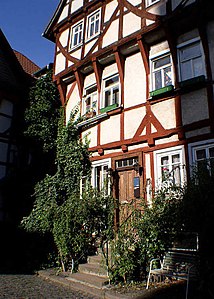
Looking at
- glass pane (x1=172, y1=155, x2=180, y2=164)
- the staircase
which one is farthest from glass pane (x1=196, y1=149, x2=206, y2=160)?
the staircase

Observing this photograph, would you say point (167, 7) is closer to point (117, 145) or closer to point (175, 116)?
point (175, 116)

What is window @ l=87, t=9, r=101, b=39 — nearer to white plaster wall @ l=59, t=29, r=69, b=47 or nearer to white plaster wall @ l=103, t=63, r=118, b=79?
white plaster wall @ l=59, t=29, r=69, b=47

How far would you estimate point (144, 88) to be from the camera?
9273mm

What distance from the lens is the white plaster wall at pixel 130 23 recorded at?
958cm

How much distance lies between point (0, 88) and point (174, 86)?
27.0 ft

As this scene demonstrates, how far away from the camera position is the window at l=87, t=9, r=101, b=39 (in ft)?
37.1

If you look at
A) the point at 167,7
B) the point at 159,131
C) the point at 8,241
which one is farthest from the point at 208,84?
the point at 8,241

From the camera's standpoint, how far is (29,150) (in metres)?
13.8

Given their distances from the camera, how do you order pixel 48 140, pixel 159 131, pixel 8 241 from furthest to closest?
pixel 48 140 < pixel 8 241 < pixel 159 131

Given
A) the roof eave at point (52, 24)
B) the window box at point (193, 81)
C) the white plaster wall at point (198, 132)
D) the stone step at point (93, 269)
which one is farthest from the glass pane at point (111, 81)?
the stone step at point (93, 269)

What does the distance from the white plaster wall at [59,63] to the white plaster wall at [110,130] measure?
3.76 meters

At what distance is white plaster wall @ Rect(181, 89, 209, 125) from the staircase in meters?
4.36

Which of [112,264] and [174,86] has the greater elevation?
[174,86]

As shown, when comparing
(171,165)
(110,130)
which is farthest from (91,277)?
(110,130)
